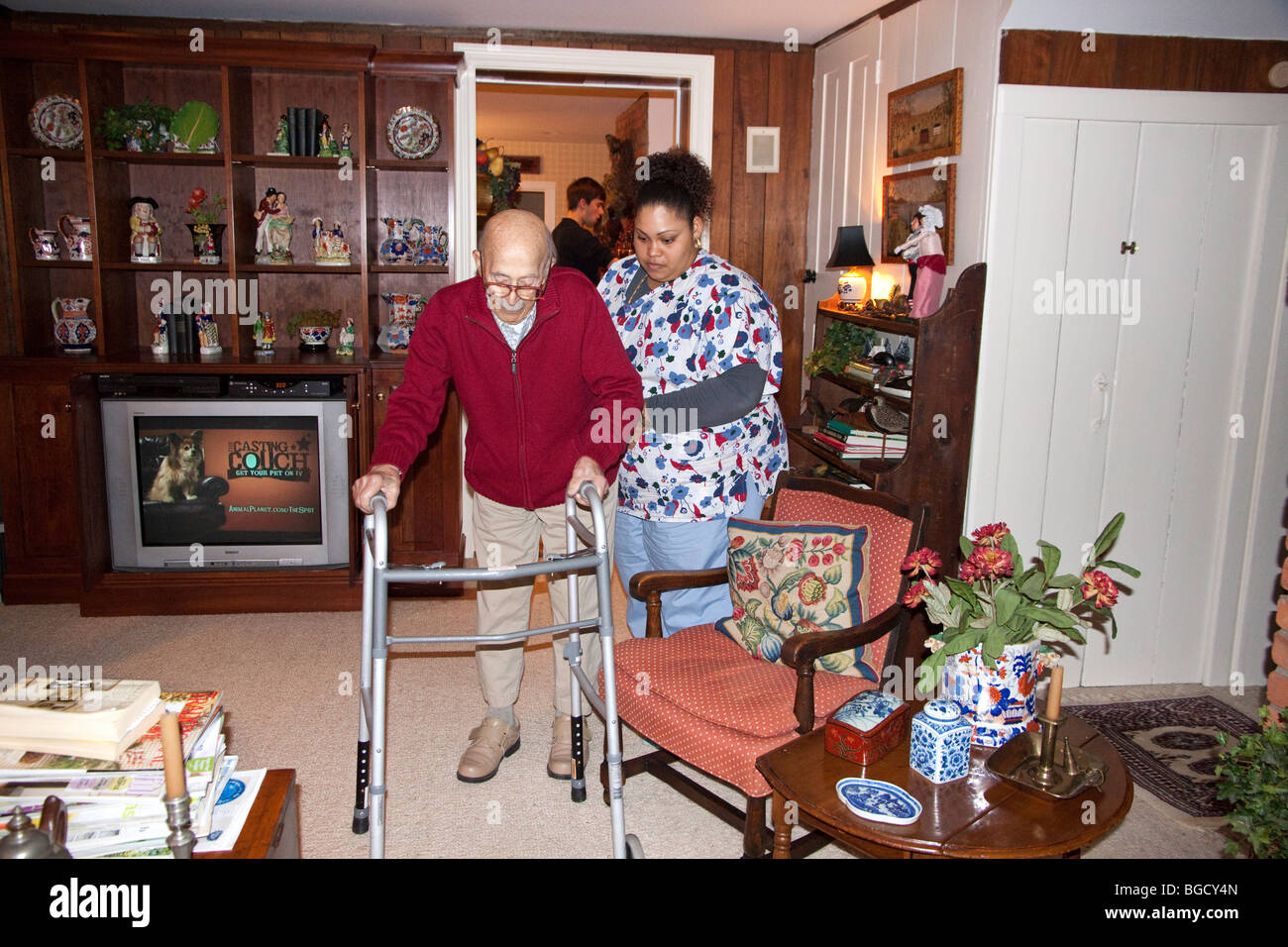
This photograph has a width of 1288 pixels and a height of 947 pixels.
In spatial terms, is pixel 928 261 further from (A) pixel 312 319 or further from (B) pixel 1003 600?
(A) pixel 312 319

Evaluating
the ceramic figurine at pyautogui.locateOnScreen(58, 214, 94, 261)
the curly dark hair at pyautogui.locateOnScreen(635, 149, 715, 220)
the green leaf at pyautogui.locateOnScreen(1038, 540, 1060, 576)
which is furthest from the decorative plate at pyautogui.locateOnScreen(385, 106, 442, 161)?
the green leaf at pyautogui.locateOnScreen(1038, 540, 1060, 576)

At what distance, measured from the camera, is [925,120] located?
3486 millimetres

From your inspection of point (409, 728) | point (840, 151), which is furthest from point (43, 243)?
point (840, 151)

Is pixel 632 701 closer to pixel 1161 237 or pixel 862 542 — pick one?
pixel 862 542

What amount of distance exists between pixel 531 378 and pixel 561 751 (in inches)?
43.3

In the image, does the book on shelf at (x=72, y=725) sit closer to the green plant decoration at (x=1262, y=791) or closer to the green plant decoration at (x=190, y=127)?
the green plant decoration at (x=1262, y=791)

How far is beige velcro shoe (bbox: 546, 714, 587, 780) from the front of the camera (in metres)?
2.78

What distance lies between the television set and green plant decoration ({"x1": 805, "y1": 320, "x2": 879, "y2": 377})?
197cm

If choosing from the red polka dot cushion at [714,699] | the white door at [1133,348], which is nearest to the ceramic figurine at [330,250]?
the red polka dot cushion at [714,699]

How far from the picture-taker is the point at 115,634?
3826 millimetres

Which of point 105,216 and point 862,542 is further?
point 105,216

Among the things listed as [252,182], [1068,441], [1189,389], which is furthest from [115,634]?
[1189,389]

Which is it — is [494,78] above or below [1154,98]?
above

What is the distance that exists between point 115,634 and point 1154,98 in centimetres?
415
